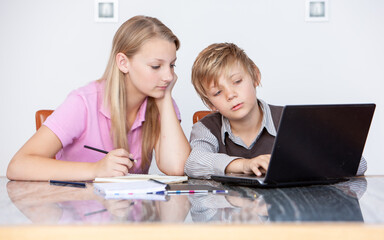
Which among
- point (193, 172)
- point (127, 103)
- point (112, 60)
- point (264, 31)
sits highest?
point (264, 31)

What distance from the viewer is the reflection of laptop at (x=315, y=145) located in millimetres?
1003

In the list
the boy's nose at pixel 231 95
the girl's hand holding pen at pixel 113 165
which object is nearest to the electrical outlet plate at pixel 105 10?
the boy's nose at pixel 231 95

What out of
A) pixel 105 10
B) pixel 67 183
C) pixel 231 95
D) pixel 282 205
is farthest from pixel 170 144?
pixel 105 10

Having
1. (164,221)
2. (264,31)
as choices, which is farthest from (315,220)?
(264,31)

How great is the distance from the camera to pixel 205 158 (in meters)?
1.43

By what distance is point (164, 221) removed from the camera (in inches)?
26.6

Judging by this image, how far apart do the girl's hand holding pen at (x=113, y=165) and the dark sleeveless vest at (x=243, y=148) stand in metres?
0.50

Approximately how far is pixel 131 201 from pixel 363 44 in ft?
8.14

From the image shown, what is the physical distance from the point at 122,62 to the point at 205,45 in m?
1.20

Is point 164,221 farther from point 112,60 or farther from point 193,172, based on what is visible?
point 112,60

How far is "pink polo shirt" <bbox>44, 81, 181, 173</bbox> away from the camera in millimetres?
1635

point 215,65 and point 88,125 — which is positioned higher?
point 215,65

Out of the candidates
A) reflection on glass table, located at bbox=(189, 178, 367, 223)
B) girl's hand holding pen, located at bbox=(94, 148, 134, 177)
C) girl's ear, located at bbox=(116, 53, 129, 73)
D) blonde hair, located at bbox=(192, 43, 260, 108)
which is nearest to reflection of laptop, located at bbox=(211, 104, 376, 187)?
reflection on glass table, located at bbox=(189, 178, 367, 223)

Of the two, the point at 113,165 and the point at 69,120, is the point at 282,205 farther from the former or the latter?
the point at 69,120
